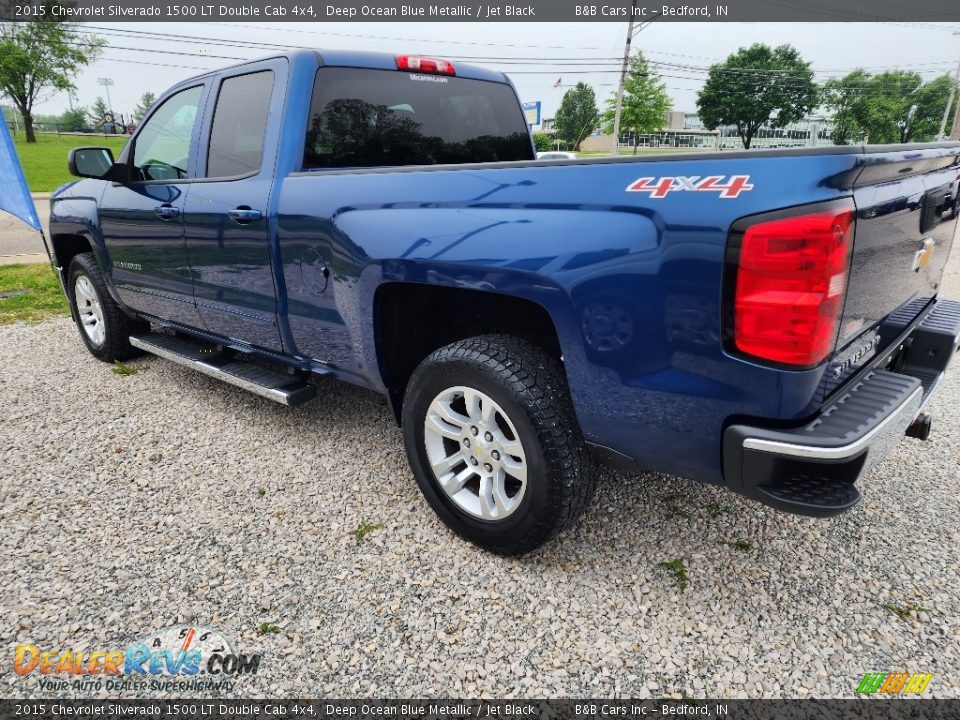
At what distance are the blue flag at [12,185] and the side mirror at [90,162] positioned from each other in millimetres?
2530

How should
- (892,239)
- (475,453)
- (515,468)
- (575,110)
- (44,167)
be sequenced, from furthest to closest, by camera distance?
1. (575,110)
2. (44,167)
3. (475,453)
4. (515,468)
5. (892,239)

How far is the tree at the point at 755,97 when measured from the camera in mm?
65375

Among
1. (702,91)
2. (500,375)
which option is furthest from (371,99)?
(702,91)

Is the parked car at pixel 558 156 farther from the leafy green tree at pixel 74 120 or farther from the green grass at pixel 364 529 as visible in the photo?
the leafy green tree at pixel 74 120

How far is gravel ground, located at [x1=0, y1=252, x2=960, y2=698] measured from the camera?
74.3 inches

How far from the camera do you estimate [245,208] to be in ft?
9.58

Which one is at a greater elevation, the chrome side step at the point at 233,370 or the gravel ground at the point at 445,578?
the chrome side step at the point at 233,370

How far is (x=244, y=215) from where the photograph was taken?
290 centimetres

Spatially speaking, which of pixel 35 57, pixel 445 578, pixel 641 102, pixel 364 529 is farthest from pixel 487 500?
pixel 35 57

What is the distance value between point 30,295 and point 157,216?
4585 mm

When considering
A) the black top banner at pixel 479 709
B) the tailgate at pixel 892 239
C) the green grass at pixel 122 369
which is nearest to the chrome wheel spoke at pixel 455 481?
the black top banner at pixel 479 709

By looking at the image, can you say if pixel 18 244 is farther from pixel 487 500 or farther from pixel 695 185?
pixel 695 185

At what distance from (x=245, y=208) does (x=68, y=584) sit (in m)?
1.74

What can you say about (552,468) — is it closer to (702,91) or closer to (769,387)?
(769,387)
